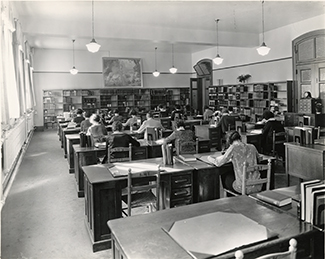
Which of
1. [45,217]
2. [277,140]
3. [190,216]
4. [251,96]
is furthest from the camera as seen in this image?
[251,96]

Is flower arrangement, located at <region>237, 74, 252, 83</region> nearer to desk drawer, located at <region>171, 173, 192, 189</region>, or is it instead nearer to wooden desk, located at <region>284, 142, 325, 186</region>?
wooden desk, located at <region>284, 142, 325, 186</region>

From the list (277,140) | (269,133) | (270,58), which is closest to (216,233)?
(269,133)

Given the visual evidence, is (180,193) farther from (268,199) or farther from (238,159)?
(268,199)

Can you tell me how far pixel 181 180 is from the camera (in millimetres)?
3822

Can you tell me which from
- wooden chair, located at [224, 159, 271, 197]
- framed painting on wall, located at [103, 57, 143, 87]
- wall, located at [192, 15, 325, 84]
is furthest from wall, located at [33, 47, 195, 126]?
wooden chair, located at [224, 159, 271, 197]

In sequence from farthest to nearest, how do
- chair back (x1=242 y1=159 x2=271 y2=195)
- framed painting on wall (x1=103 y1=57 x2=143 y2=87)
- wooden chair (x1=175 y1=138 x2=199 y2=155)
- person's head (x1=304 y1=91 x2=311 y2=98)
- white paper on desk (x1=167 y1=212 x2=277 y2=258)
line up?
framed painting on wall (x1=103 y1=57 x2=143 y2=87), person's head (x1=304 y1=91 x2=311 y2=98), wooden chair (x1=175 y1=138 x2=199 y2=155), chair back (x1=242 y1=159 x2=271 y2=195), white paper on desk (x1=167 y1=212 x2=277 y2=258)

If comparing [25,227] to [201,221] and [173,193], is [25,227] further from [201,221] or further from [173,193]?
[201,221]

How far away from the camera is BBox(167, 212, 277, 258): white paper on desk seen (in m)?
1.79

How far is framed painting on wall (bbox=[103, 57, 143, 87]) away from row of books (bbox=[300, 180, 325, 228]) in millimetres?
14194

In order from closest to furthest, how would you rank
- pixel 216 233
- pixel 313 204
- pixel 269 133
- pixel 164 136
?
1. pixel 216 233
2. pixel 313 204
3. pixel 269 133
4. pixel 164 136

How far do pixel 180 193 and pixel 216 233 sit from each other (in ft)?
6.35

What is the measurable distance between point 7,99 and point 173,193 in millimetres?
3968

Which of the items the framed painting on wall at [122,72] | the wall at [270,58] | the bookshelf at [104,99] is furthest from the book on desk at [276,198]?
the framed painting on wall at [122,72]

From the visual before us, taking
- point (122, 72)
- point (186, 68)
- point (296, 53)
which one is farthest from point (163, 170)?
point (186, 68)
